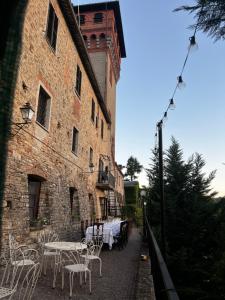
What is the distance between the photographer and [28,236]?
6.50 m

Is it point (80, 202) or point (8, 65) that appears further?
point (80, 202)

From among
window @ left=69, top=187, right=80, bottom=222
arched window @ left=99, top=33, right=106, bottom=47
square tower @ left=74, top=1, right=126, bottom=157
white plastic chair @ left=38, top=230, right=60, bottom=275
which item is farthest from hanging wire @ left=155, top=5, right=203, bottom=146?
arched window @ left=99, top=33, right=106, bottom=47

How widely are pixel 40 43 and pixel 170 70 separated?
462 cm

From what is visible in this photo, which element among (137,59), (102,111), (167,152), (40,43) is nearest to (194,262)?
(167,152)

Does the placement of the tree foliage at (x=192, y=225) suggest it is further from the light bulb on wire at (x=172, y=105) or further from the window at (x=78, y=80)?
the window at (x=78, y=80)

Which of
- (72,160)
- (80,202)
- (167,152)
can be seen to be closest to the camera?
(167,152)

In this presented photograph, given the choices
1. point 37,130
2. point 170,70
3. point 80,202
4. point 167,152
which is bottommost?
point 80,202

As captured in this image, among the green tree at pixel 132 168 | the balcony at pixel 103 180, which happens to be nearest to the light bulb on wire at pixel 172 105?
the balcony at pixel 103 180

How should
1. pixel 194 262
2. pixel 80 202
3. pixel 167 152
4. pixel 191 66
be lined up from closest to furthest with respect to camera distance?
pixel 191 66, pixel 194 262, pixel 167 152, pixel 80 202

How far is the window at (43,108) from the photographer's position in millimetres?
8102

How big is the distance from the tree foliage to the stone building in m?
3.12

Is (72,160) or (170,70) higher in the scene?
(170,70)

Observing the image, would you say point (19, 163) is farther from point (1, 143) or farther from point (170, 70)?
point (1, 143)

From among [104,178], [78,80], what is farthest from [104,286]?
[104,178]
